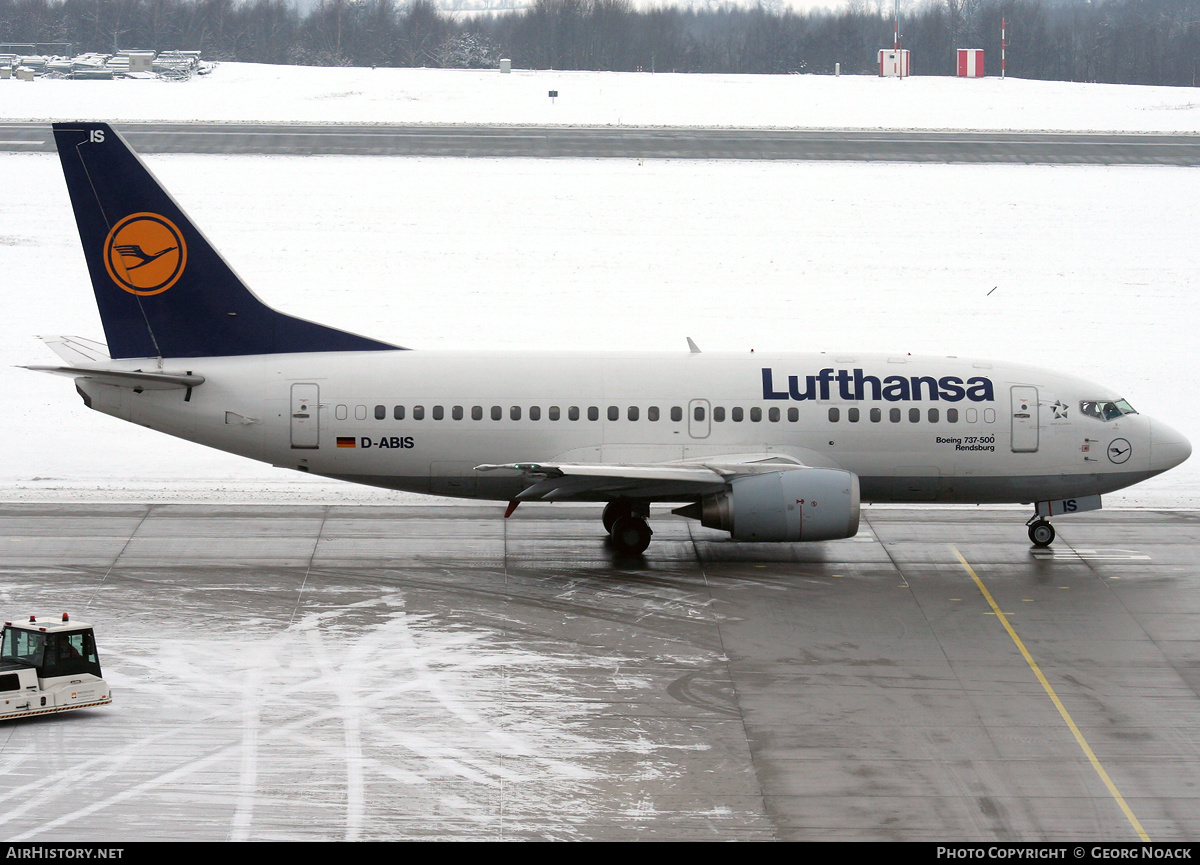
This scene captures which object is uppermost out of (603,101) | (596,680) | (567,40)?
(567,40)

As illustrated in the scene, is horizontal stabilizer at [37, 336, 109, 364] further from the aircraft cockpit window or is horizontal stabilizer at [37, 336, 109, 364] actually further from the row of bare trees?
the row of bare trees

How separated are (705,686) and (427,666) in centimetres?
444

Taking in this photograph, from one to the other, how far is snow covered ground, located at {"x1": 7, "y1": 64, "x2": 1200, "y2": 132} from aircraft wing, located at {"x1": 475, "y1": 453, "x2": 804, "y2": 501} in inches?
2234

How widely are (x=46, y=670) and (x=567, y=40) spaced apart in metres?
119

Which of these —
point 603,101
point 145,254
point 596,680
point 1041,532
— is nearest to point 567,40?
point 603,101

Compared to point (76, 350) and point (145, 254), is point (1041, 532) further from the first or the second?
point (76, 350)

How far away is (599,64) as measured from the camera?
422 feet

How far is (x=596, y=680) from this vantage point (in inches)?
844

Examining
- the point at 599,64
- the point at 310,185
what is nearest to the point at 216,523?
the point at 310,185

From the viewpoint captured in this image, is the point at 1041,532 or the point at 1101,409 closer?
the point at 1101,409

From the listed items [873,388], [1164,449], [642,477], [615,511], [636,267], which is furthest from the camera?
[636,267]

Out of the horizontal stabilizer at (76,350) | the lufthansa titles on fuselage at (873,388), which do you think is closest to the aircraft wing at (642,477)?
the lufthansa titles on fuselage at (873,388)

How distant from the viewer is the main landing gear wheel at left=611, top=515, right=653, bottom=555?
2816cm

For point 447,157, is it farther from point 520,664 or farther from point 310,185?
point 520,664
